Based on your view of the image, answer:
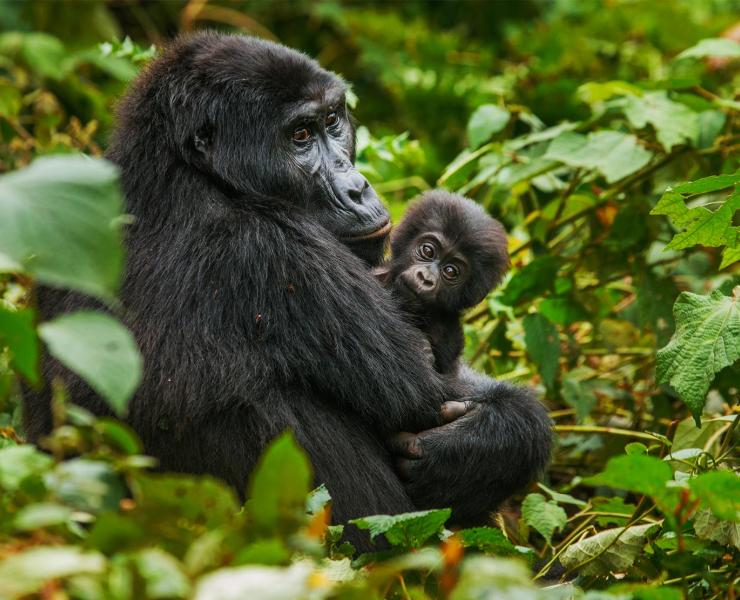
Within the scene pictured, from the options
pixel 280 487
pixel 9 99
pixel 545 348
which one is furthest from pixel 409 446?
pixel 9 99

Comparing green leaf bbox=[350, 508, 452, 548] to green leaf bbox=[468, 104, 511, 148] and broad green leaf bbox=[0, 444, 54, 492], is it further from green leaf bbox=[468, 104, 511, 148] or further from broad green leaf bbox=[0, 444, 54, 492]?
green leaf bbox=[468, 104, 511, 148]

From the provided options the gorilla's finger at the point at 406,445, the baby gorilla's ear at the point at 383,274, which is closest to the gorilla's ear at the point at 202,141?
the baby gorilla's ear at the point at 383,274

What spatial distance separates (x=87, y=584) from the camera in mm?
1464

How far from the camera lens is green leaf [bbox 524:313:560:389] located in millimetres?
3859

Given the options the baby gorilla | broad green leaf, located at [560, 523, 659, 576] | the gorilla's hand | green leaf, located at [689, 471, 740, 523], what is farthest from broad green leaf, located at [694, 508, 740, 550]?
the baby gorilla

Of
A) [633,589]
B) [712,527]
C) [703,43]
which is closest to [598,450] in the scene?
[712,527]

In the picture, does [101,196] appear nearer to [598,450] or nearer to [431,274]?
[431,274]

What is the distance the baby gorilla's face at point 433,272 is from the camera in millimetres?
3383

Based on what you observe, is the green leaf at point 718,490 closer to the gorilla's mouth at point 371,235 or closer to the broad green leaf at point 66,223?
the broad green leaf at point 66,223

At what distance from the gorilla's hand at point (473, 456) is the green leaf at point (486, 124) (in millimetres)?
1390

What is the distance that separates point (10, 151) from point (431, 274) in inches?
97.2

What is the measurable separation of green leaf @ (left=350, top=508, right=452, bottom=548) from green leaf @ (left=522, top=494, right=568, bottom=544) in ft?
2.72

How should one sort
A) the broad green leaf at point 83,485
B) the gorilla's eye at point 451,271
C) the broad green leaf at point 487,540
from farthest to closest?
1. the gorilla's eye at point 451,271
2. the broad green leaf at point 487,540
3. the broad green leaf at point 83,485

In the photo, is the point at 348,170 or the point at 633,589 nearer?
the point at 633,589
